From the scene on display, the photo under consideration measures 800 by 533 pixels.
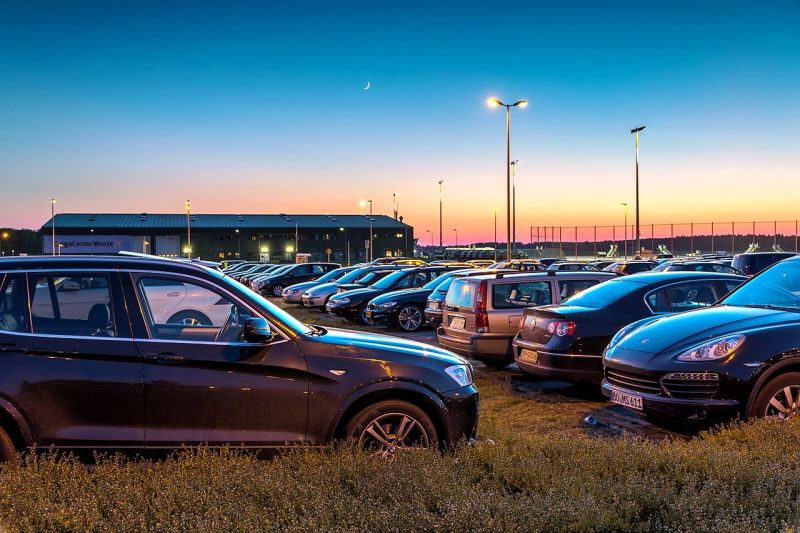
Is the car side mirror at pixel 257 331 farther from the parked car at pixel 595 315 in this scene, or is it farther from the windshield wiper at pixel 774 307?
the windshield wiper at pixel 774 307

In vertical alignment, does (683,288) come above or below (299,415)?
above

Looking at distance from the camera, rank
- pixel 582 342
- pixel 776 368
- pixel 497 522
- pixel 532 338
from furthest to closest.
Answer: pixel 532 338 < pixel 582 342 < pixel 776 368 < pixel 497 522

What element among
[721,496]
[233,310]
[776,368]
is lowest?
[721,496]

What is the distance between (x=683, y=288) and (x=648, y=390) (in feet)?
9.90

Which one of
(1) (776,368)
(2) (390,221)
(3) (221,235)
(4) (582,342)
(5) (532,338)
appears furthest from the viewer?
(2) (390,221)

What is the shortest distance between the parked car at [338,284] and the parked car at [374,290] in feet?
6.99

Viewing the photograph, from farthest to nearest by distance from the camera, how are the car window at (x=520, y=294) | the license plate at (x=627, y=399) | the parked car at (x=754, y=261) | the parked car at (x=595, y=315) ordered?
the parked car at (x=754, y=261)
the car window at (x=520, y=294)
the parked car at (x=595, y=315)
the license plate at (x=627, y=399)

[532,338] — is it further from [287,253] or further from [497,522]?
[287,253]

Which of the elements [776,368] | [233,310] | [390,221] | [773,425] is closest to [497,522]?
[233,310]

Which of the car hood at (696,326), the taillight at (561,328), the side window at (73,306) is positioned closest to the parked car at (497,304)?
the taillight at (561,328)

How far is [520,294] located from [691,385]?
4.86 metres

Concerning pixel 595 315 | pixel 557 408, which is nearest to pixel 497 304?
pixel 595 315

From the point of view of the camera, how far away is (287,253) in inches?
3716

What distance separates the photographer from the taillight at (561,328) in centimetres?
849
